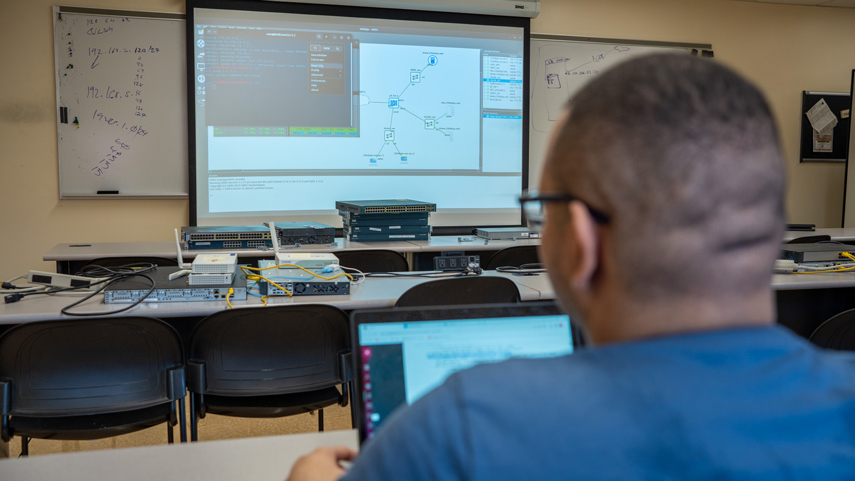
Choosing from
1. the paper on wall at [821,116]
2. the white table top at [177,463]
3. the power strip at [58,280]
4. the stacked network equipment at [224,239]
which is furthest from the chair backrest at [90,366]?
the paper on wall at [821,116]

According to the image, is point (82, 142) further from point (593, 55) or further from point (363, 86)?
point (593, 55)

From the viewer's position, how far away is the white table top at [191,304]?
77.6 inches

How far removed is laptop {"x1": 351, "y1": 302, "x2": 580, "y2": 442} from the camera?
0.79 meters

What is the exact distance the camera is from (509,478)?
0.43 m

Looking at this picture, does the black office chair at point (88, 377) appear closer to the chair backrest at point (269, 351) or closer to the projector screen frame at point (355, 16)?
the chair backrest at point (269, 351)

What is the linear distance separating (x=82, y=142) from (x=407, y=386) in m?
4.34

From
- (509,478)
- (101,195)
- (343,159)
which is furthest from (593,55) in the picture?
(509,478)

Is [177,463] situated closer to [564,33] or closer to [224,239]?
[224,239]

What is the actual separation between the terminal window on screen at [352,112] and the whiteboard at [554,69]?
7.9 inches

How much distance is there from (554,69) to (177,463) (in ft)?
15.9

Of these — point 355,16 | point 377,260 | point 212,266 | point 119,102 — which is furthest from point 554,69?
point 212,266

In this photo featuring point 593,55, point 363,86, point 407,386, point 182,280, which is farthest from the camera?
point 593,55

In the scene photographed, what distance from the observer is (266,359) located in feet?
6.66

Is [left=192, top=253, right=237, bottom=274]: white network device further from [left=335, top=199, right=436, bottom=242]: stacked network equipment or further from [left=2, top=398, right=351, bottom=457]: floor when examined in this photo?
[left=335, top=199, right=436, bottom=242]: stacked network equipment
